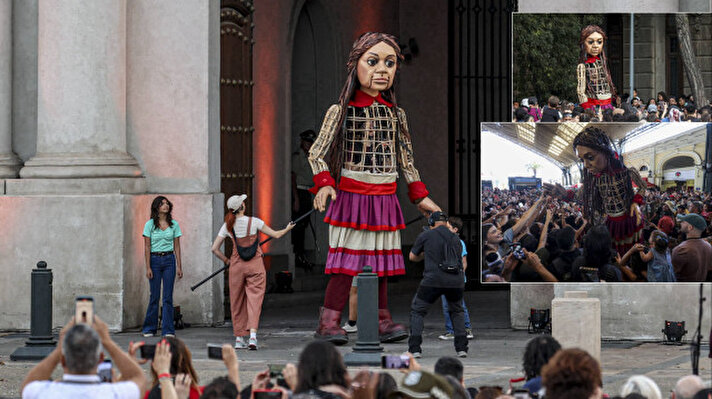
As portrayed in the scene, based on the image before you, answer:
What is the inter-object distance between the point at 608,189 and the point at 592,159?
1.03ft

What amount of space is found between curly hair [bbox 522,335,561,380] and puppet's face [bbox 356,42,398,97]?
6199 millimetres

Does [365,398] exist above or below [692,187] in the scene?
below

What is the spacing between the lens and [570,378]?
21.4ft

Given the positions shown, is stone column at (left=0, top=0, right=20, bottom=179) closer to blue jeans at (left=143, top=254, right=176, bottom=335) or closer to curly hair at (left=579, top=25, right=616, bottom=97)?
blue jeans at (left=143, top=254, right=176, bottom=335)

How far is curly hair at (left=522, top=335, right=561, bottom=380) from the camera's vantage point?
7.50m

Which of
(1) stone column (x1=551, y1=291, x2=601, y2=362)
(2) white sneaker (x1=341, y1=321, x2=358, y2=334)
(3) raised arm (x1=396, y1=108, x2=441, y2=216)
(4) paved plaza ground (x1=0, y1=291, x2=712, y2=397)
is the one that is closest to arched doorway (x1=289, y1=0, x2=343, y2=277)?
(4) paved plaza ground (x1=0, y1=291, x2=712, y2=397)

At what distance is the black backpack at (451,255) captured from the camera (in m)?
12.4

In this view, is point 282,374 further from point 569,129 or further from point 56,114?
point 56,114

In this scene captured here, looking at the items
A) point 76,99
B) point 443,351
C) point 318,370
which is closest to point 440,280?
point 443,351

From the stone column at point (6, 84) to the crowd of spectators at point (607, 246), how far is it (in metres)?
5.44

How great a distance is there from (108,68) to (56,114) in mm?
726

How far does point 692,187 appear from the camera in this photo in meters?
13.2

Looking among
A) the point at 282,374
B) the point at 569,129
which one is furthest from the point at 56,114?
the point at 282,374

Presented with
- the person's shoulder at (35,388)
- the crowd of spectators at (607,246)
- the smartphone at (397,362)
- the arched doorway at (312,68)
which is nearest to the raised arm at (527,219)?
the crowd of spectators at (607,246)
